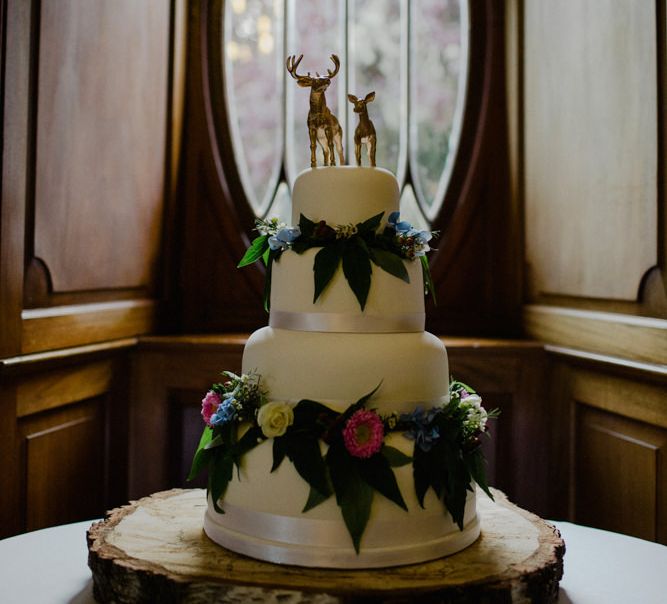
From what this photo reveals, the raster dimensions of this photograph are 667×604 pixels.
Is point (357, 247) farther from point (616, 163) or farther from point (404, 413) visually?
point (616, 163)

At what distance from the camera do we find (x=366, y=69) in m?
2.97

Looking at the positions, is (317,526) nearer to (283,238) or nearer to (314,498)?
(314,498)

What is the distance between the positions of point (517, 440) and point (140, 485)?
4.22 ft

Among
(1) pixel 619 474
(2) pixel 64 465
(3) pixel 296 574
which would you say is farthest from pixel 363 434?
(2) pixel 64 465

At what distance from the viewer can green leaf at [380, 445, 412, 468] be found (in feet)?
4.64

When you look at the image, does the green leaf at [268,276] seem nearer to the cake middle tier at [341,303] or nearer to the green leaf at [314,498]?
the cake middle tier at [341,303]

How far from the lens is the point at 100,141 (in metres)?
2.42

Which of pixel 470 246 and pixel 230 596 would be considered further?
pixel 470 246

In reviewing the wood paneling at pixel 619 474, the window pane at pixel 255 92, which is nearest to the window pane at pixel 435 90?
the window pane at pixel 255 92

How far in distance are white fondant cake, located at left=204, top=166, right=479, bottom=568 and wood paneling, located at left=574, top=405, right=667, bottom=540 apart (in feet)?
2.24

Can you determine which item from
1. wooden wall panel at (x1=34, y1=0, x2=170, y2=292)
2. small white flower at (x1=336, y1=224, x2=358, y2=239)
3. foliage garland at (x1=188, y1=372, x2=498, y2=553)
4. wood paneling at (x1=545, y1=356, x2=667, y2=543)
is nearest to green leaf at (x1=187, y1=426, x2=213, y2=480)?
foliage garland at (x1=188, y1=372, x2=498, y2=553)

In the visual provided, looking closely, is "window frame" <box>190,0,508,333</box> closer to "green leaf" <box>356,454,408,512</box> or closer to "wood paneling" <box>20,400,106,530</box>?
"wood paneling" <box>20,400,106,530</box>

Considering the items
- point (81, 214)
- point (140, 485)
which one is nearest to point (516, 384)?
point (140, 485)

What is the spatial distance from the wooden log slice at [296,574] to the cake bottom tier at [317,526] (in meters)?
0.02
